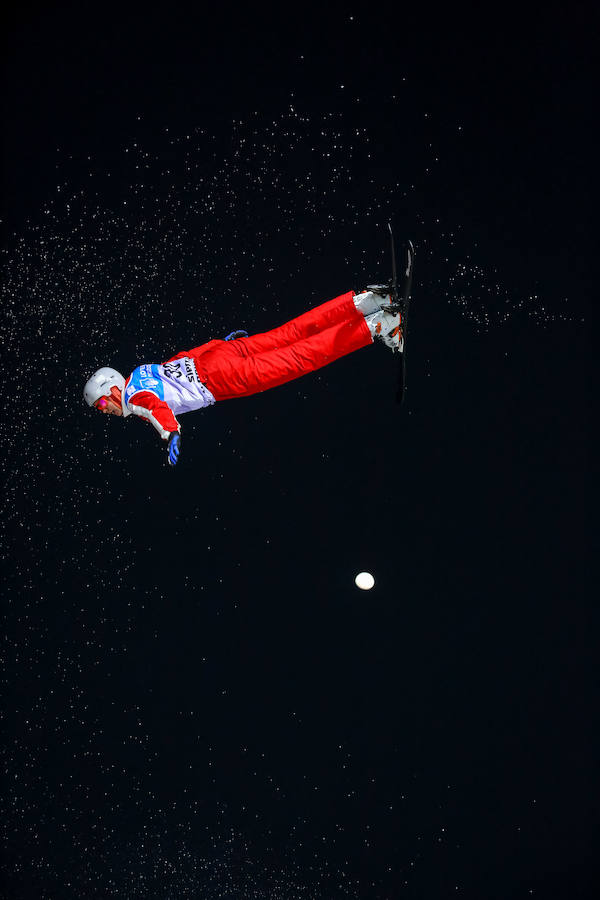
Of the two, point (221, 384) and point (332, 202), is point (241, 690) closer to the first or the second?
point (221, 384)

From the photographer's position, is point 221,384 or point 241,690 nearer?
point 221,384

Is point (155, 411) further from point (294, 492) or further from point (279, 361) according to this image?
point (294, 492)

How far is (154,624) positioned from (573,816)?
7.08 feet

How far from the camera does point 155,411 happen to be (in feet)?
9.82

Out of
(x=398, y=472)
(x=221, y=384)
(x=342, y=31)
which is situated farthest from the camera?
(x=398, y=472)

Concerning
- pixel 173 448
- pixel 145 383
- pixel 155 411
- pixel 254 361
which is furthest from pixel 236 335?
pixel 173 448

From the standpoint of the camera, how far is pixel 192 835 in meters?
4.29

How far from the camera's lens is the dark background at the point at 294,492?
3.93 meters

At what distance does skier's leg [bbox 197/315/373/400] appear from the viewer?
305cm

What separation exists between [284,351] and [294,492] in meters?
1.29

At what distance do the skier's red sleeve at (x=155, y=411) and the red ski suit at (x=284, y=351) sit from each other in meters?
0.23

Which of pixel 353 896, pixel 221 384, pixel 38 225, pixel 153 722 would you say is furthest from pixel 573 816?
pixel 38 225

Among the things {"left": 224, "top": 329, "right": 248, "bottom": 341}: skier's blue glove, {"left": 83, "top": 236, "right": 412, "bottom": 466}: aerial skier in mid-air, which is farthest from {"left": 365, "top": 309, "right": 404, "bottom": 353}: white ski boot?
{"left": 224, "top": 329, "right": 248, "bottom": 341}: skier's blue glove

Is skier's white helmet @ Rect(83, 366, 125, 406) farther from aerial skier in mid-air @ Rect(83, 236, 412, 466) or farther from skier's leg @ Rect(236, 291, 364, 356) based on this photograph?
skier's leg @ Rect(236, 291, 364, 356)
